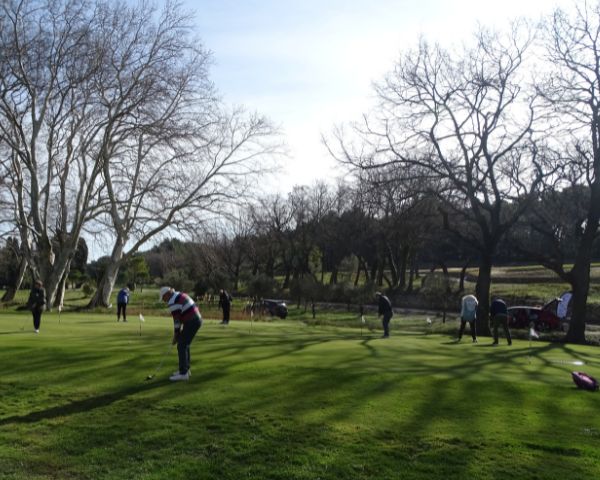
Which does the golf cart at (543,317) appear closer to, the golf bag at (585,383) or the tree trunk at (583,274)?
the tree trunk at (583,274)

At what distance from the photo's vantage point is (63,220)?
4462 centimetres

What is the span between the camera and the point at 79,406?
1027cm

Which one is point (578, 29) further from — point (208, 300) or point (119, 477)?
point (208, 300)

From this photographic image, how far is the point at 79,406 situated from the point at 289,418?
12.1 feet

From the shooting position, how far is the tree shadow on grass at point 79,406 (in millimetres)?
9680

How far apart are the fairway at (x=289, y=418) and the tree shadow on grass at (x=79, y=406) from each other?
1.3 inches

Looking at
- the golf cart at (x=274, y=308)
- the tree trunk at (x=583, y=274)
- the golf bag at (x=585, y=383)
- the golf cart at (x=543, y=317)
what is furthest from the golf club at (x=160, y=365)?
the golf cart at (x=274, y=308)

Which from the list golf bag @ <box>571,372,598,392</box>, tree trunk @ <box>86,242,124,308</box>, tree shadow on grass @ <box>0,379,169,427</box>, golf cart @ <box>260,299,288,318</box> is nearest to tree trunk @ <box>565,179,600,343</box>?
golf bag @ <box>571,372,598,392</box>

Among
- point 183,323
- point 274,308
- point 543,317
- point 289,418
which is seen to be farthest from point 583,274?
point 274,308

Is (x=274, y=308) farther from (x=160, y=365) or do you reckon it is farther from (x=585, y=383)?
(x=585, y=383)

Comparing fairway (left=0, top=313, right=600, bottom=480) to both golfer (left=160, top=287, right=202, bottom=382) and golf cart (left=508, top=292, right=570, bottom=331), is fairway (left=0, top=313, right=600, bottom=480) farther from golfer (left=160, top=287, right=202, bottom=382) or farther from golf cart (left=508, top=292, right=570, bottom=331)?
golf cart (left=508, top=292, right=570, bottom=331)

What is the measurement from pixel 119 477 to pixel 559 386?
28.6ft

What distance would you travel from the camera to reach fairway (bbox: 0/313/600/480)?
24.8ft

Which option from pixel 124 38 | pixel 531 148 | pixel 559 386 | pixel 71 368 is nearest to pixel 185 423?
pixel 71 368
